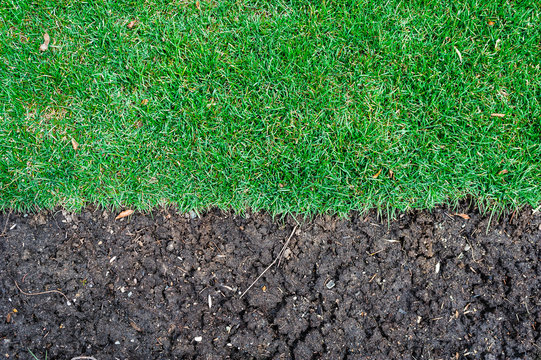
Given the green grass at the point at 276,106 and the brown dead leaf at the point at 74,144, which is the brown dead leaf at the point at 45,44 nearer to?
the green grass at the point at 276,106

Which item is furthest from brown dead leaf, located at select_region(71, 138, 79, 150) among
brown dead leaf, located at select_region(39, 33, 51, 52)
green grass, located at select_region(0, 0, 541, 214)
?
brown dead leaf, located at select_region(39, 33, 51, 52)

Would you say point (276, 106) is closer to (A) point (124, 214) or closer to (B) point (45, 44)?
(A) point (124, 214)

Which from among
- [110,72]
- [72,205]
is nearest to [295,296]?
[72,205]

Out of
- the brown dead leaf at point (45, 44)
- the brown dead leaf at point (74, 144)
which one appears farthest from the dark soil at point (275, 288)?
the brown dead leaf at point (45, 44)

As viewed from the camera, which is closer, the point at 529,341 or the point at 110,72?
the point at 529,341

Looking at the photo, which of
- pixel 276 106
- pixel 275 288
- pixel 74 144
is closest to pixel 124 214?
pixel 74 144

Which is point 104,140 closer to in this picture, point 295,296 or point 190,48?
point 190,48
